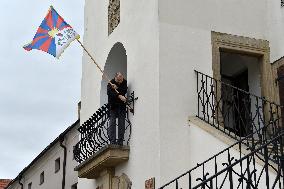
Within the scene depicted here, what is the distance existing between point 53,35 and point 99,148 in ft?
8.98

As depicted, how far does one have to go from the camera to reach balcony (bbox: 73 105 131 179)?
13.0 m

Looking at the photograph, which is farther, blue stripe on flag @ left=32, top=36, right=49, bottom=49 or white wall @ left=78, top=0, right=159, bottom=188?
blue stripe on flag @ left=32, top=36, right=49, bottom=49

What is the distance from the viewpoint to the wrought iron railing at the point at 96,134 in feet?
44.5

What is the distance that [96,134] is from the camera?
14.4 metres

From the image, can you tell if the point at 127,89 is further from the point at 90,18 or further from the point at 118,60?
the point at 90,18

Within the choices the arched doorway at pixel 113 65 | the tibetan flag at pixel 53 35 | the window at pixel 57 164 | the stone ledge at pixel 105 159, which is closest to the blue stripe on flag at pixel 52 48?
the tibetan flag at pixel 53 35

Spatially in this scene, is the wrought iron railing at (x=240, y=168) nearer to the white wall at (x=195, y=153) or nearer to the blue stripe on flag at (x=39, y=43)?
the white wall at (x=195, y=153)

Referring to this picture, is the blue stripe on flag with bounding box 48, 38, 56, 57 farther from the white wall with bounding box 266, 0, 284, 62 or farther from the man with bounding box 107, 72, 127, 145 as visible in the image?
the white wall with bounding box 266, 0, 284, 62

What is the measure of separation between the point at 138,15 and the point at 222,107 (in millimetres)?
2751

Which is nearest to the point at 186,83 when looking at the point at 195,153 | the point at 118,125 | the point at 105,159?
the point at 195,153

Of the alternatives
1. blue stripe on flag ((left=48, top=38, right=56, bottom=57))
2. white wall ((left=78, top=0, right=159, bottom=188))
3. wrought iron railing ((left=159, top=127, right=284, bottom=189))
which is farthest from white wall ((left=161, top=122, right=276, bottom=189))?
blue stripe on flag ((left=48, top=38, right=56, bottom=57))

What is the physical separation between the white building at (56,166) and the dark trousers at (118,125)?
10.2m

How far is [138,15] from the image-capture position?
1351cm

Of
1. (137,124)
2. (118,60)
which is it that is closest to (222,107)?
(137,124)
